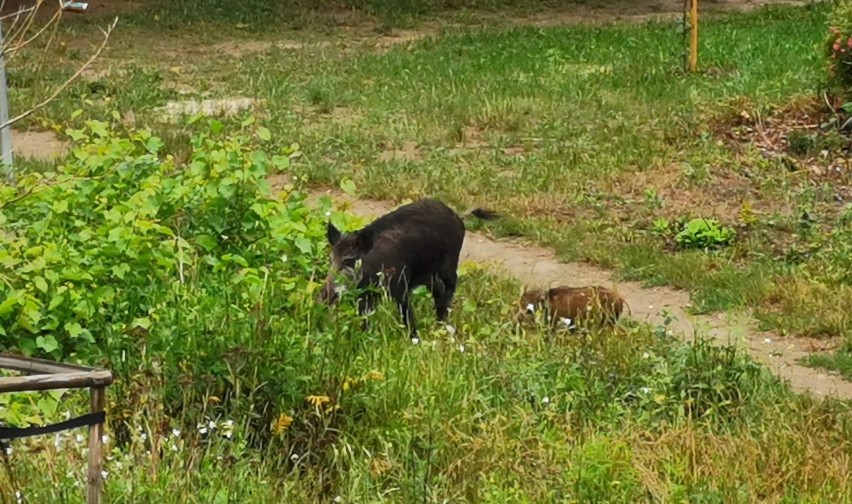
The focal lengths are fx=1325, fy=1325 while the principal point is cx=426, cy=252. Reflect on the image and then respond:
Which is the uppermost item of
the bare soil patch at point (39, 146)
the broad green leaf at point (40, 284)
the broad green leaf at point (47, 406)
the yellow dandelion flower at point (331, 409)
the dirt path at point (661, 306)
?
the broad green leaf at point (40, 284)

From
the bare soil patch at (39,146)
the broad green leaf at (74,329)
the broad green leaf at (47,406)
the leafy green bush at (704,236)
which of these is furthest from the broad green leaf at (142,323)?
the bare soil patch at (39,146)

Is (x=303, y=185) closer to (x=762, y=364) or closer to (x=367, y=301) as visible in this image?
(x=367, y=301)

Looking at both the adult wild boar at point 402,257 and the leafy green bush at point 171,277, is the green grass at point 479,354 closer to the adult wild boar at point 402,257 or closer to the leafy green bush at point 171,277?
the leafy green bush at point 171,277

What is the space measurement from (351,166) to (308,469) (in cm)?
639

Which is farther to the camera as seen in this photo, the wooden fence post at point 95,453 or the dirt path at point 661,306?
the dirt path at point 661,306

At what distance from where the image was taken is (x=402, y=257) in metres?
6.60

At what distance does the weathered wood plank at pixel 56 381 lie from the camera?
340 centimetres

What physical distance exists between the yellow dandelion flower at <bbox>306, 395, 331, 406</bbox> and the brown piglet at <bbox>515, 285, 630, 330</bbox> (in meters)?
1.85

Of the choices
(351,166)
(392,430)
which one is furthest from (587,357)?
(351,166)

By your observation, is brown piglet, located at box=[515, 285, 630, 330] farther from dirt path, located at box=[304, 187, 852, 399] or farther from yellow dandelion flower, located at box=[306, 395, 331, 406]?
yellow dandelion flower, located at box=[306, 395, 331, 406]

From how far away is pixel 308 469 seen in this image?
A: 4.79 m

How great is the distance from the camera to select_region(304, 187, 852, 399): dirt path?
6.50 meters

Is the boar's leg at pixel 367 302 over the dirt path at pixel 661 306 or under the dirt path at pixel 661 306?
over

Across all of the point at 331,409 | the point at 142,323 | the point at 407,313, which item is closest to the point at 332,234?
the point at 407,313
